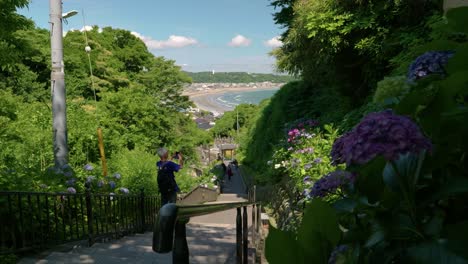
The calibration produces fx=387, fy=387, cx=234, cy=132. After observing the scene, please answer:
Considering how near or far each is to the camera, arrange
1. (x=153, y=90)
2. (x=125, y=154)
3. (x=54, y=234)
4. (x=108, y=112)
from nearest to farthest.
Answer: (x=54, y=234) < (x=125, y=154) < (x=108, y=112) < (x=153, y=90)

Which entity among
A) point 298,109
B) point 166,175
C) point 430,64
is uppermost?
point 430,64

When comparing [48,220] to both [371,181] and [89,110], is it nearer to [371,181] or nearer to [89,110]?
[371,181]

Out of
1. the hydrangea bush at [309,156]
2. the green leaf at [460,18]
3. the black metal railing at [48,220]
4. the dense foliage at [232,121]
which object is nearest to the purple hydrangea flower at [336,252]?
the green leaf at [460,18]

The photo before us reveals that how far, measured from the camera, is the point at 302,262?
973 mm

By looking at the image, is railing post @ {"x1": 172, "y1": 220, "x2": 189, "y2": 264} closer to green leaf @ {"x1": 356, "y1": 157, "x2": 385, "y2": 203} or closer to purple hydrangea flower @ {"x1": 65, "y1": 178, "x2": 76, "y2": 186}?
green leaf @ {"x1": 356, "y1": 157, "x2": 385, "y2": 203}

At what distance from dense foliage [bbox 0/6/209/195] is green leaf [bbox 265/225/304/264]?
475 centimetres

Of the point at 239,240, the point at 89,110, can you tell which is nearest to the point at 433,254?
the point at 239,240

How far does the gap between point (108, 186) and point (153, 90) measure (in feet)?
91.0

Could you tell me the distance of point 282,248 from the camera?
981 mm

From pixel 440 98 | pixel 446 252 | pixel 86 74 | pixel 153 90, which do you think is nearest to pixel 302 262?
pixel 446 252

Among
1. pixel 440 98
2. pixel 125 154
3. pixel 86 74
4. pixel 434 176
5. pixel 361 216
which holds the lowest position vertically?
pixel 125 154

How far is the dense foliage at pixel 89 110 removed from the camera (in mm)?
7488

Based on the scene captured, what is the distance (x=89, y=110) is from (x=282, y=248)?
67.4 feet

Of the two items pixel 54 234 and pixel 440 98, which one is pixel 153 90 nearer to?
pixel 54 234
